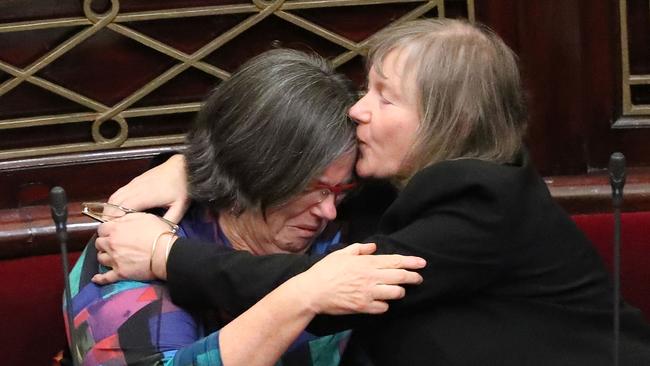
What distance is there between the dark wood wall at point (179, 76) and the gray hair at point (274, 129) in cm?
39

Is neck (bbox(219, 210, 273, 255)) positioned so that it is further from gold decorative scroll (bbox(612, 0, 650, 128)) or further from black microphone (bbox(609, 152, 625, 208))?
gold decorative scroll (bbox(612, 0, 650, 128))

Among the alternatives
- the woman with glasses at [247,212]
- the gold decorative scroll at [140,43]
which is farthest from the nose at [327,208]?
the gold decorative scroll at [140,43]

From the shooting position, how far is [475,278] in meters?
1.80

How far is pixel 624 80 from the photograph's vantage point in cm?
241

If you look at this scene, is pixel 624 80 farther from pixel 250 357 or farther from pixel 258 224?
pixel 250 357

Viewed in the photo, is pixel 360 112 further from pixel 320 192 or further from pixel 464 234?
pixel 464 234

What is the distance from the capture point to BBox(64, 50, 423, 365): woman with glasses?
5.95 ft

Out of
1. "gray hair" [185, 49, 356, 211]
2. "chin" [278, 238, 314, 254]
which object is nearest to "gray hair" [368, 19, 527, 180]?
"gray hair" [185, 49, 356, 211]

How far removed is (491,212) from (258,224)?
38 centimetres

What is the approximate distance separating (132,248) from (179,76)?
544 millimetres

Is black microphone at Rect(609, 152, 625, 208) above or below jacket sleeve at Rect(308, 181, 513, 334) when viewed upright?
above

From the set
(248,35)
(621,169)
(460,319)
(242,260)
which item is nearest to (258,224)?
(242,260)

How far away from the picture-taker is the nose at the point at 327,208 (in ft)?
6.43

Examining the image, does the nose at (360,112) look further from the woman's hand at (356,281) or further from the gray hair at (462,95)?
the woman's hand at (356,281)
